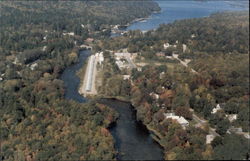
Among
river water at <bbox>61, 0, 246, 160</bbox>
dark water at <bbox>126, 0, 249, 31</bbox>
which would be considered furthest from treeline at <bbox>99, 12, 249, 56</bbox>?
dark water at <bbox>126, 0, 249, 31</bbox>

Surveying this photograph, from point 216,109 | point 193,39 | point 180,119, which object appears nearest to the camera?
point 180,119

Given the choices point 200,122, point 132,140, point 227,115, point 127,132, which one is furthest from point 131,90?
point 227,115

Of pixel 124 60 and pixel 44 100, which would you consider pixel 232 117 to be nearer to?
pixel 44 100

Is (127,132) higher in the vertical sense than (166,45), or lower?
lower

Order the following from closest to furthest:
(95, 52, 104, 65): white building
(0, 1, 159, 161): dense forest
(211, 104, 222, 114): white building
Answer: (0, 1, 159, 161): dense forest < (211, 104, 222, 114): white building < (95, 52, 104, 65): white building

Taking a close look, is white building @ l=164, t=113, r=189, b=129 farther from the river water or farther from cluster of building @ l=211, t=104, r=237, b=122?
cluster of building @ l=211, t=104, r=237, b=122

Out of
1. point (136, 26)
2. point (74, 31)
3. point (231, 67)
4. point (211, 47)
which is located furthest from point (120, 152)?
point (136, 26)

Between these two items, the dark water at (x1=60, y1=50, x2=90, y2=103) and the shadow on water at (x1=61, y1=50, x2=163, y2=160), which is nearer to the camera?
the shadow on water at (x1=61, y1=50, x2=163, y2=160)
